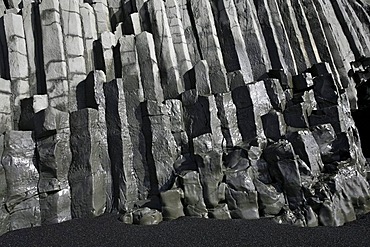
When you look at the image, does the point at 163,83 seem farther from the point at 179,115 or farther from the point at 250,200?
the point at 250,200

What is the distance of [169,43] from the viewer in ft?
20.1

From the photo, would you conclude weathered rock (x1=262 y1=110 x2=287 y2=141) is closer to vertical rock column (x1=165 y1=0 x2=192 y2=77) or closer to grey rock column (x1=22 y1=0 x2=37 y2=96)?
vertical rock column (x1=165 y1=0 x2=192 y2=77)

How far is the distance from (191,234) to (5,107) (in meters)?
3.61

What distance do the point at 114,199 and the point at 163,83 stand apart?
203cm

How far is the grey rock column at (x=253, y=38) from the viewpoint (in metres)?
6.18

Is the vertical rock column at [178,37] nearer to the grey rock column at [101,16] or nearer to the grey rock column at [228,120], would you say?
the grey rock column at [228,120]

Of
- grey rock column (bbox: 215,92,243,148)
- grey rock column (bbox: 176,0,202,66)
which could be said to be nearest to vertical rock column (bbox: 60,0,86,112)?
grey rock column (bbox: 176,0,202,66)

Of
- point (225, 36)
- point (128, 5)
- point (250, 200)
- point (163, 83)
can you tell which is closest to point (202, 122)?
point (163, 83)

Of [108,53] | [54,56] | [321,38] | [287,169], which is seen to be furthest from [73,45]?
[321,38]

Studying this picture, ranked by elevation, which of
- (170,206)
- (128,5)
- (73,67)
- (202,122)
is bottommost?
(170,206)

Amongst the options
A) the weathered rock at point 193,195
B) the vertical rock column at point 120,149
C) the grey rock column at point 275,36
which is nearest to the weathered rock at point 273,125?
the grey rock column at point 275,36

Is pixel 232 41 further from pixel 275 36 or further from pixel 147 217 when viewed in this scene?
pixel 147 217

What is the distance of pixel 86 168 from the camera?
16.2 feet

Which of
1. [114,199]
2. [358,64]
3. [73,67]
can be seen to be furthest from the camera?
[358,64]
